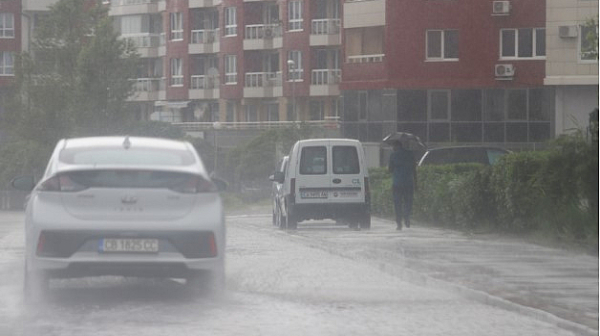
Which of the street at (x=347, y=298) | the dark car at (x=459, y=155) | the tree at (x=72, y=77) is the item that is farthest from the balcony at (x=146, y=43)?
the street at (x=347, y=298)

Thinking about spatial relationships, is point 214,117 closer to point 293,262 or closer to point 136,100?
point 136,100

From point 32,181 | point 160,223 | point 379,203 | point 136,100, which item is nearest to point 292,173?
point 379,203

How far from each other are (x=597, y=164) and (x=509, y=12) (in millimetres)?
48902

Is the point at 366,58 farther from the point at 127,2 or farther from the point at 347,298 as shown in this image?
the point at 347,298

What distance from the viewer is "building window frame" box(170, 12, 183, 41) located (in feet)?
352

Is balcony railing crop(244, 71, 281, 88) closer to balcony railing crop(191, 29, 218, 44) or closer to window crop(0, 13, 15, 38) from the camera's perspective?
balcony railing crop(191, 29, 218, 44)

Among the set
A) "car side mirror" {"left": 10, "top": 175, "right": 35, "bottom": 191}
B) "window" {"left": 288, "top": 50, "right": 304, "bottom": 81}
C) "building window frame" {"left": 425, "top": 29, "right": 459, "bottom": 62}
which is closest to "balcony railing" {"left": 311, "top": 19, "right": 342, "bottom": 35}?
"window" {"left": 288, "top": 50, "right": 304, "bottom": 81}

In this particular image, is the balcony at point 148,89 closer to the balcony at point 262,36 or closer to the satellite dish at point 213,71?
the satellite dish at point 213,71

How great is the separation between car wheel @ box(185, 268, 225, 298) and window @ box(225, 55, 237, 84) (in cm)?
8605

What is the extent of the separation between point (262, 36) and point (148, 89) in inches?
669

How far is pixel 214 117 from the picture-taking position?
105500 mm

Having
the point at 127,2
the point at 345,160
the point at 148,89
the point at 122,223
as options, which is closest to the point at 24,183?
the point at 122,223

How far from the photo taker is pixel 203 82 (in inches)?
4119

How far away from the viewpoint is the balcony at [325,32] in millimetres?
92562
